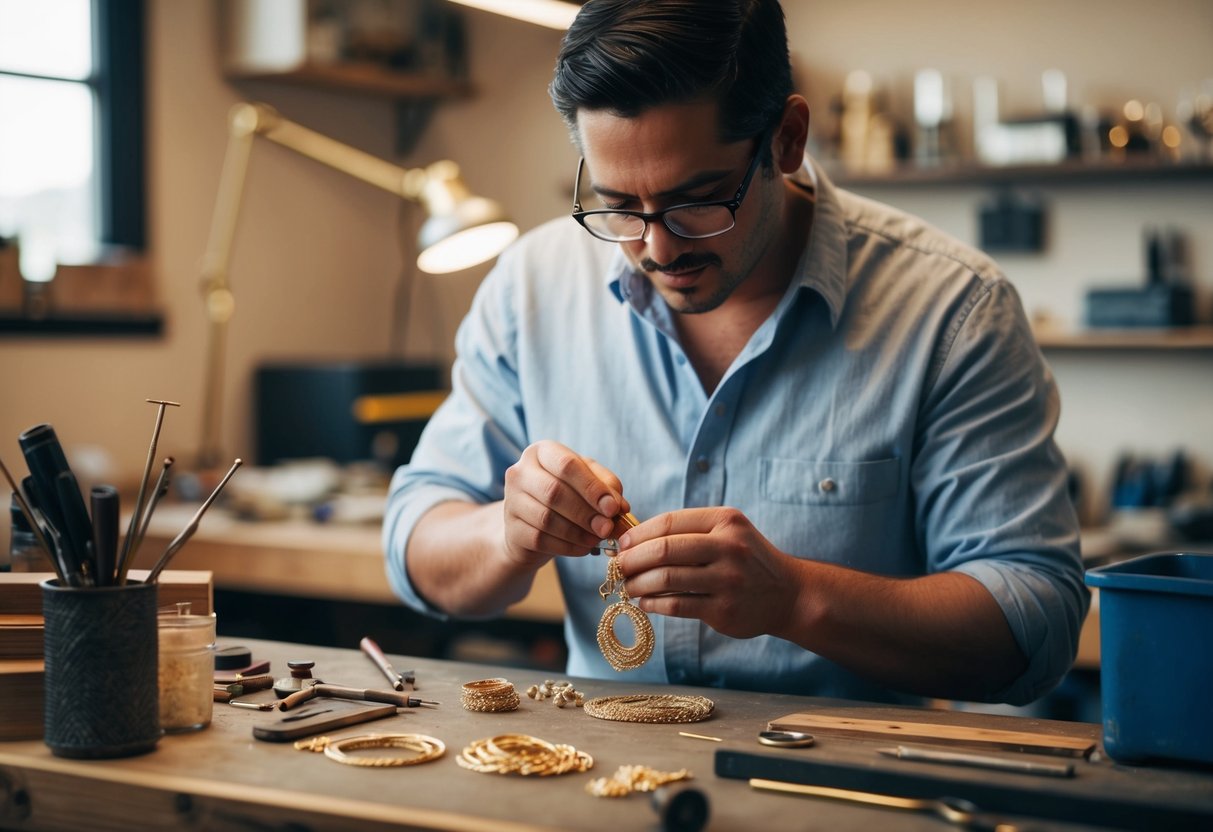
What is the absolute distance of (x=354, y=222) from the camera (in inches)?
182

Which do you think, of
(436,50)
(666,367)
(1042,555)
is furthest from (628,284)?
(436,50)

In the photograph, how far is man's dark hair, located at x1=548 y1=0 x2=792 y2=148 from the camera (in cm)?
150

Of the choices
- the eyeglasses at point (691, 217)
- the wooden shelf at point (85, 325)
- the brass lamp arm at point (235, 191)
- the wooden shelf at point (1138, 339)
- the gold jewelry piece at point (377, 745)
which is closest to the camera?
the gold jewelry piece at point (377, 745)

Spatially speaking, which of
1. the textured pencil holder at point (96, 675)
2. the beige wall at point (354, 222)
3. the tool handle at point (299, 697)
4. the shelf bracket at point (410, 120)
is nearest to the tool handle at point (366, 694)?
the tool handle at point (299, 697)

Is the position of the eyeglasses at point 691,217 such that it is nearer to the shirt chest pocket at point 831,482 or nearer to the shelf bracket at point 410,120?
the shirt chest pocket at point 831,482

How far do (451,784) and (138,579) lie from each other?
45cm

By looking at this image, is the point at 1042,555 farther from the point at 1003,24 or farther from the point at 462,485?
the point at 1003,24

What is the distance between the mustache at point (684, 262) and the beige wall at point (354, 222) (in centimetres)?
240

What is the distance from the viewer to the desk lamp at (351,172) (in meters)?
3.30

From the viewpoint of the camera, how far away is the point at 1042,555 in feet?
5.25

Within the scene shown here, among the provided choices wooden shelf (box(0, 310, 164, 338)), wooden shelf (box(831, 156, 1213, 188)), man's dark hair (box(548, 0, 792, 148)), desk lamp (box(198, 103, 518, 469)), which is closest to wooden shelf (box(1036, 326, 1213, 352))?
wooden shelf (box(831, 156, 1213, 188))

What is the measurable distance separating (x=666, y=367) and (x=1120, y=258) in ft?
8.88

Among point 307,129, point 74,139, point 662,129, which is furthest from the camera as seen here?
point 307,129

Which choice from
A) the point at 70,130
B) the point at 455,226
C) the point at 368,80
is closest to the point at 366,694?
the point at 455,226
